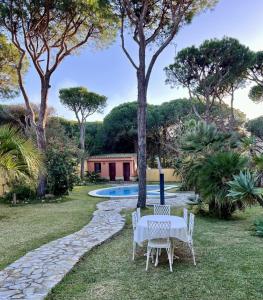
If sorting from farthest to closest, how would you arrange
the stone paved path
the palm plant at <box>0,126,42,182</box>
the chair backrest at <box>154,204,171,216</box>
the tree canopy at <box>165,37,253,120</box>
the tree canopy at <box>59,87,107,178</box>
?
1. the tree canopy at <box>59,87,107,178</box>
2. the tree canopy at <box>165,37,253,120</box>
3. the palm plant at <box>0,126,42,182</box>
4. the chair backrest at <box>154,204,171,216</box>
5. the stone paved path

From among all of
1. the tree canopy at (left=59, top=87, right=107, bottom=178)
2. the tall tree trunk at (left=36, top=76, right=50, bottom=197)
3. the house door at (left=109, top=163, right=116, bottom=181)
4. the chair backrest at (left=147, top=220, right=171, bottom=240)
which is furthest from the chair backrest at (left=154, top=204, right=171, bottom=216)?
the house door at (left=109, top=163, right=116, bottom=181)

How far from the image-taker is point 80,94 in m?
29.0

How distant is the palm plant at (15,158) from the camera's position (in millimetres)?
9828

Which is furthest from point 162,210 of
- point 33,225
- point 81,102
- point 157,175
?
point 81,102

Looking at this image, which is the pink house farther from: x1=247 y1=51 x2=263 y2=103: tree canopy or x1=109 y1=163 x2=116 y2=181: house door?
x1=247 y1=51 x2=263 y2=103: tree canopy

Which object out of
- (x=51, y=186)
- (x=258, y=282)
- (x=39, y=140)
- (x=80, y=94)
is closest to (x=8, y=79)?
(x=39, y=140)

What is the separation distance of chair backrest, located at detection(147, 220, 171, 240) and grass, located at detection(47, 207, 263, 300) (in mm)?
559

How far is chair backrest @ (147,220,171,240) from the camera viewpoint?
5.56m

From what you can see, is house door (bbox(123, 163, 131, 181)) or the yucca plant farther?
house door (bbox(123, 163, 131, 181))

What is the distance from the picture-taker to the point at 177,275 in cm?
514

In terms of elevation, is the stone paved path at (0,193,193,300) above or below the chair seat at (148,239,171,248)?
below

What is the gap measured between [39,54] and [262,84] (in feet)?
49.1

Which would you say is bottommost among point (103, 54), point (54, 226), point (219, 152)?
point (54, 226)

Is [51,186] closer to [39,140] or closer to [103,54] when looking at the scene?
[39,140]
